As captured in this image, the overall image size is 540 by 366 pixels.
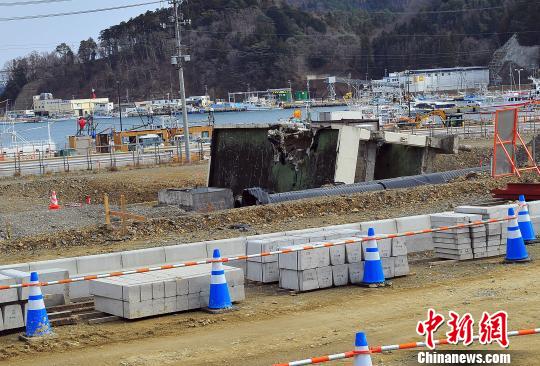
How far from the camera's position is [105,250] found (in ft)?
58.0

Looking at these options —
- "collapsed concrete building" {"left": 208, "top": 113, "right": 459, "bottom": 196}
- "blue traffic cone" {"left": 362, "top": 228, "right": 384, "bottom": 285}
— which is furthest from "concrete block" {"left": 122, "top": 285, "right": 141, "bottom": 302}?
"collapsed concrete building" {"left": 208, "top": 113, "right": 459, "bottom": 196}

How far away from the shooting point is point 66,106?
180 metres

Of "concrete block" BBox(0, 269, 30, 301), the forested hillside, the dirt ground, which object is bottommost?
the dirt ground

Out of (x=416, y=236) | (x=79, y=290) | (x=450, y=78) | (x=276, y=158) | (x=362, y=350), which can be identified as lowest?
(x=79, y=290)

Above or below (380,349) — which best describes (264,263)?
below

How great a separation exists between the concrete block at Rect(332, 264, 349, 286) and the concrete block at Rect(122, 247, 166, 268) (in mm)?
3220

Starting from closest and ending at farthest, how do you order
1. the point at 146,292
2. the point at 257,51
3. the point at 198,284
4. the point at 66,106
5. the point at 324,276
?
the point at 146,292
the point at 198,284
the point at 324,276
the point at 66,106
the point at 257,51

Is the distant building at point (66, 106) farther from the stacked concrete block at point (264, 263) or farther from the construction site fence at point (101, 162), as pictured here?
the stacked concrete block at point (264, 263)

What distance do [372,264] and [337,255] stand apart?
1.68ft

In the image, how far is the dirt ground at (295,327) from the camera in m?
9.34

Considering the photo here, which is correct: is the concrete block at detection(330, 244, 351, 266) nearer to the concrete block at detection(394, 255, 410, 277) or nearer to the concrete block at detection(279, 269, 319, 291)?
the concrete block at detection(279, 269, 319, 291)

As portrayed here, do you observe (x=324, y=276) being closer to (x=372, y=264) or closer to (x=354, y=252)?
(x=354, y=252)

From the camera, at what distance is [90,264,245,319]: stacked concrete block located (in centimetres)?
1127

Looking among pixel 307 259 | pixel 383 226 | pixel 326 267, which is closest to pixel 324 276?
pixel 326 267
